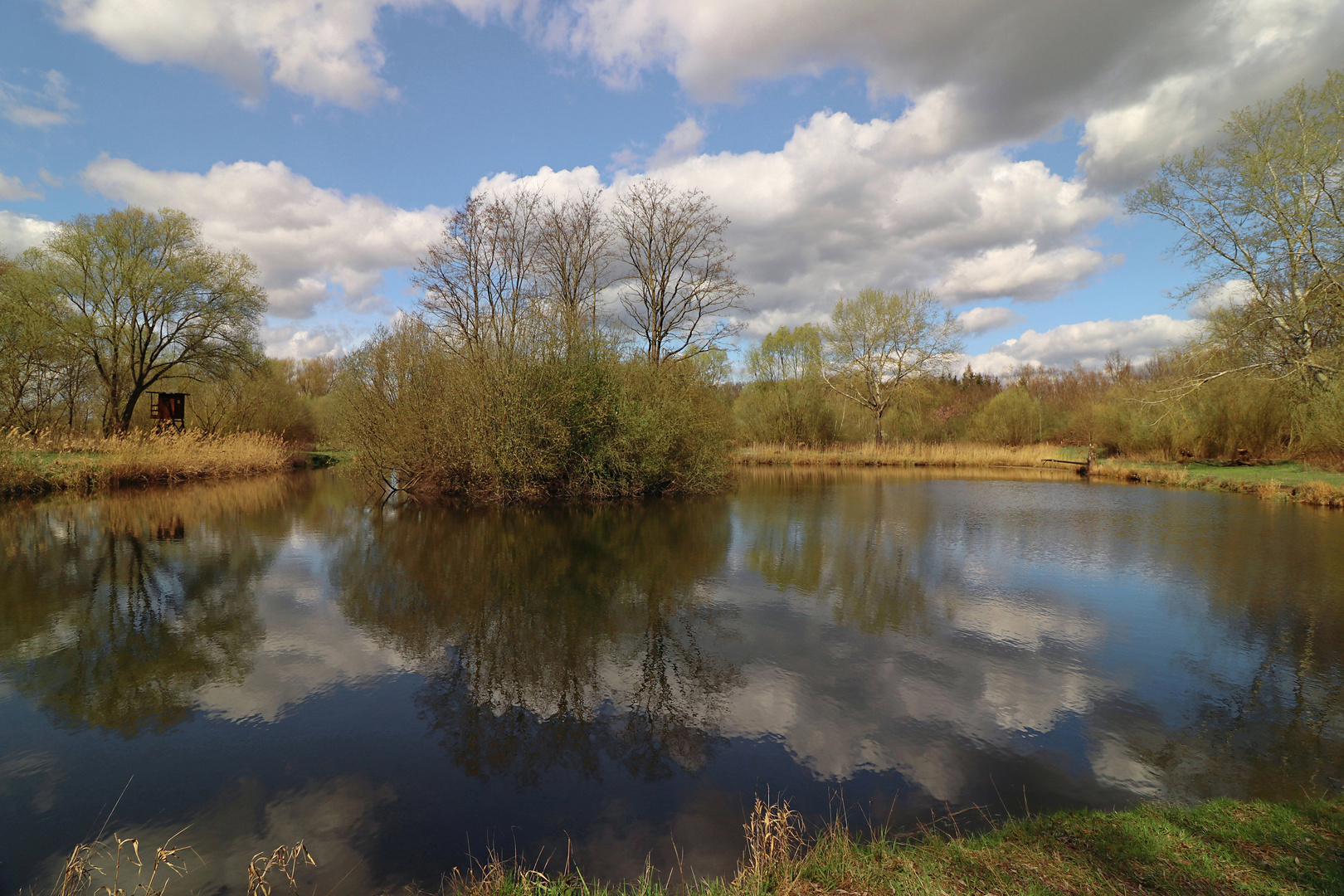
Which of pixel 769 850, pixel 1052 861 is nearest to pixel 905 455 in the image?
pixel 1052 861

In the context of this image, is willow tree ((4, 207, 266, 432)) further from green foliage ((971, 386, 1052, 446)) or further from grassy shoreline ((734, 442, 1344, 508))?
green foliage ((971, 386, 1052, 446))

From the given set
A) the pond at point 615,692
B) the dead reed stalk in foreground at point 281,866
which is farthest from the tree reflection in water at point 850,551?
the dead reed stalk in foreground at point 281,866

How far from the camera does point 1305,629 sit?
704 centimetres

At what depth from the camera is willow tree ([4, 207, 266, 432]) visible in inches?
1005

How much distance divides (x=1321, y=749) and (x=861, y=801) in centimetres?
349

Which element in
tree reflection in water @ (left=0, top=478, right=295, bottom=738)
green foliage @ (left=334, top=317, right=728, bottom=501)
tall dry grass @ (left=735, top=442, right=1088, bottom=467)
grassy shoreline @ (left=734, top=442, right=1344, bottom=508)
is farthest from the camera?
tall dry grass @ (left=735, top=442, right=1088, bottom=467)

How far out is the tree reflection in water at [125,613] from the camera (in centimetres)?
530

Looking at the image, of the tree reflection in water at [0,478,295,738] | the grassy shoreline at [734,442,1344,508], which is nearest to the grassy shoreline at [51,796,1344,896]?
the tree reflection in water at [0,478,295,738]

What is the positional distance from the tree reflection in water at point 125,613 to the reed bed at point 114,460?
5.16 meters

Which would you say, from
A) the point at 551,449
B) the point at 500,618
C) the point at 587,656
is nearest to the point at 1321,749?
the point at 587,656

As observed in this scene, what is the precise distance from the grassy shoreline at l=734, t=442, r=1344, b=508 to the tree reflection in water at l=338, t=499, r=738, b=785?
18280mm

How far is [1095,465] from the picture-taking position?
2867 centimetres

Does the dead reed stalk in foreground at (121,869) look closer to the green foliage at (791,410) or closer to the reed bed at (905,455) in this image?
the reed bed at (905,455)

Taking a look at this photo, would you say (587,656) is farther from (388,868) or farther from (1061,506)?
(1061,506)
